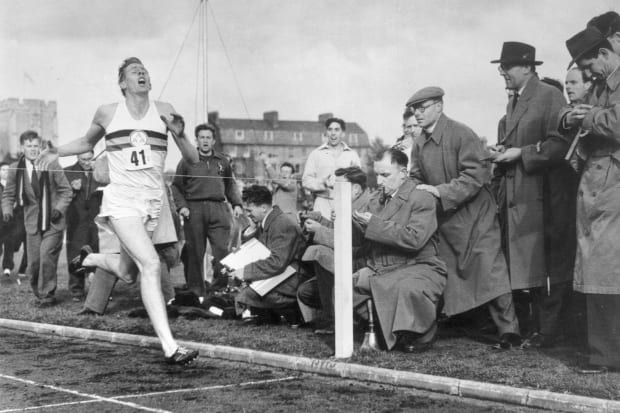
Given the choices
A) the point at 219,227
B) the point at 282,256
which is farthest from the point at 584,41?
the point at 219,227

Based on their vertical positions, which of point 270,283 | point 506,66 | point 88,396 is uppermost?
point 506,66

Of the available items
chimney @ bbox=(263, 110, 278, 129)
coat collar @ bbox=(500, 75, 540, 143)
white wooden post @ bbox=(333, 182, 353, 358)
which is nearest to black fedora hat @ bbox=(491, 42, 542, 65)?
coat collar @ bbox=(500, 75, 540, 143)

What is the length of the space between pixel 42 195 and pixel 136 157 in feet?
15.1

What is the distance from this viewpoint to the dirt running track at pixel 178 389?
5512 millimetres

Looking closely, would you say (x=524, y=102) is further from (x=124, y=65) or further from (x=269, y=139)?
(x=269, y=139)

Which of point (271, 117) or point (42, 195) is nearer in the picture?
point (42, 195)

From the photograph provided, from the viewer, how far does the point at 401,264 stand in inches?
292

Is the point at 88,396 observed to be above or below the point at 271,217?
below

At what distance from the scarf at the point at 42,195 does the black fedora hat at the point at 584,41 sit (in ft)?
23.6

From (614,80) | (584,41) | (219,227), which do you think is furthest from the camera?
(219,227)

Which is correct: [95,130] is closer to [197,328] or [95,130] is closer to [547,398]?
[197,328]

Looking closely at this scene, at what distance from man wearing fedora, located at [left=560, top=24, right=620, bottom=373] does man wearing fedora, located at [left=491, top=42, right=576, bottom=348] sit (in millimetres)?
706

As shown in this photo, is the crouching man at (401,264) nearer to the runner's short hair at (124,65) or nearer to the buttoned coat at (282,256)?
the buttoned coat at (282,256)

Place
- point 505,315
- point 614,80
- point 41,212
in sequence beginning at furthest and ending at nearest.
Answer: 1. point 41,212
2. point 505,315
3. point 614,80
